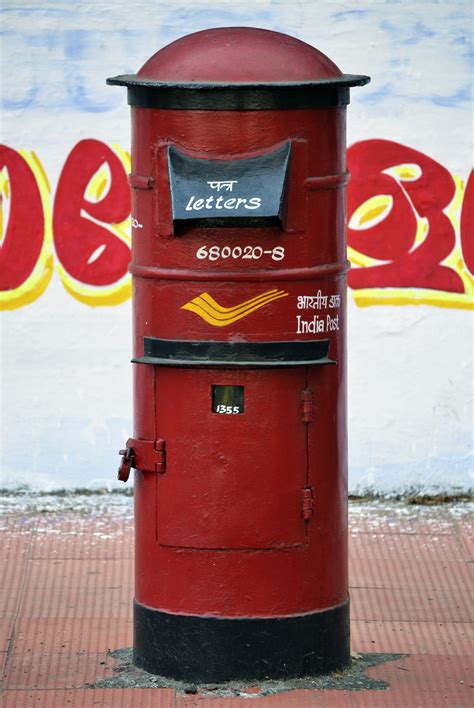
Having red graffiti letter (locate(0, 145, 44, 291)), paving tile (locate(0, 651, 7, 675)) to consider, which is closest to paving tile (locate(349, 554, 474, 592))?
paving tile (locate(0, 651, 7, 675))

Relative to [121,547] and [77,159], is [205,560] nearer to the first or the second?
[121,547]

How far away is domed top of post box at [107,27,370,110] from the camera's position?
6375mm

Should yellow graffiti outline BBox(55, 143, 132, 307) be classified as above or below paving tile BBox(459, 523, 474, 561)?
above

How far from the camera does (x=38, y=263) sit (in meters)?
9.81

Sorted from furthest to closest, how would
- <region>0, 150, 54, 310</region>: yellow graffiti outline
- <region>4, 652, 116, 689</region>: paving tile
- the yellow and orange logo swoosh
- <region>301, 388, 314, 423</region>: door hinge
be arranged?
<region>0, 150, 54, 310</region>: yellow graffiti outline < <region>4, 652, 116, 689</region>: paving tile < <region>301, 388, 314, 423</region>: door hinge < the yellow and orange logo swoosh

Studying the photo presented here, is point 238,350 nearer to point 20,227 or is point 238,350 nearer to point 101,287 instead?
point 101,287

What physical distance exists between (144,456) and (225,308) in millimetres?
766

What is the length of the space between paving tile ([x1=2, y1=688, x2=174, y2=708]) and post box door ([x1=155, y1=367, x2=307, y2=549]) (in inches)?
26.5

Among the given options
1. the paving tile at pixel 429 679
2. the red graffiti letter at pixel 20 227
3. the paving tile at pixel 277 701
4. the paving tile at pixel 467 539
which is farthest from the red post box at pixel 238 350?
the red graffiti letter at pixel 20 227

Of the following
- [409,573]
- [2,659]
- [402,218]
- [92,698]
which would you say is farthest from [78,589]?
[402,218]

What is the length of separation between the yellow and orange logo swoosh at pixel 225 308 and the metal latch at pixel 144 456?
592 millimetres

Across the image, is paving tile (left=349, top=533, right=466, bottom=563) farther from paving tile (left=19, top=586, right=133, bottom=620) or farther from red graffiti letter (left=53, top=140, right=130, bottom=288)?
red graffiti letter (left=53, top=140, right=130, bottom=288)

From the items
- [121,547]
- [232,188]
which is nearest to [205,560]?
[232,188]

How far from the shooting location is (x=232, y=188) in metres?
6.33
